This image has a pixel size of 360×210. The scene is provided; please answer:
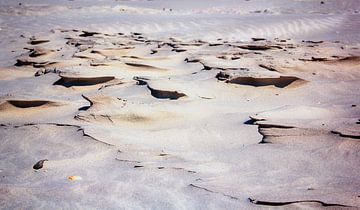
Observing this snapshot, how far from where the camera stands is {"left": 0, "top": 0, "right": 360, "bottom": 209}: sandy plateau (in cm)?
169

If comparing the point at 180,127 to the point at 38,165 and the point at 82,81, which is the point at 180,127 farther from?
the point at 82,81

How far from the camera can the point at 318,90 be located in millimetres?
3412

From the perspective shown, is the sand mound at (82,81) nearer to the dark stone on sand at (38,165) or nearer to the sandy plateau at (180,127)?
the sandy plateau at (180,127)

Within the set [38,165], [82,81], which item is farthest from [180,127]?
[82,81]

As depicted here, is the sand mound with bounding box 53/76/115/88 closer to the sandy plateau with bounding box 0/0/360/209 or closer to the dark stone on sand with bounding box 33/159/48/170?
the sandy plateau with bounding box 0/0/360/209

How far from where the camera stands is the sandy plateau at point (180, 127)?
169cm

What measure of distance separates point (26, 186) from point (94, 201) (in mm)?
401

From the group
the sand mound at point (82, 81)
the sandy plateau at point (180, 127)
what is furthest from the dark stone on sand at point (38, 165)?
the sand mound at point (82, 81)

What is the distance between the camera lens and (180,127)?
2.58m

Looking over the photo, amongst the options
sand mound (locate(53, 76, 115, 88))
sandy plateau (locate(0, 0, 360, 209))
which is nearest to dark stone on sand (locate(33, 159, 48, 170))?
sandy plateau (locate(0, 0, 360, 209))

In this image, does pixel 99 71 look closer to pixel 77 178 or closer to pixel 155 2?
pixel 77 178

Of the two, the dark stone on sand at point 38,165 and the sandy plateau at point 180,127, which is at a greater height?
the sandy plateau at point 180,127

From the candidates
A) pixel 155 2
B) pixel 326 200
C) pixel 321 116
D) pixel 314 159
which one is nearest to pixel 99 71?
pixel 321 116

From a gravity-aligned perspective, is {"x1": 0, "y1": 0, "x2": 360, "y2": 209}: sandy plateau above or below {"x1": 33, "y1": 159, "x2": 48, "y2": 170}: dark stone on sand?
above
